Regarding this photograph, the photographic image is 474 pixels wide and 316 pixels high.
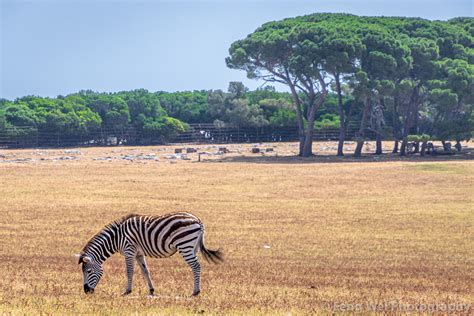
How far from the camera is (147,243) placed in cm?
1634

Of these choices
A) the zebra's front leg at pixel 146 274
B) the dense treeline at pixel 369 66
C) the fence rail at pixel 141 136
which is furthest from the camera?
the fence rail at pixel 141 136

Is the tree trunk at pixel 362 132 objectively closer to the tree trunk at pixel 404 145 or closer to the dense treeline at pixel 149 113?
the tree trunk at pixel 404 145

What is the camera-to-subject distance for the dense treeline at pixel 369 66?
245 ft

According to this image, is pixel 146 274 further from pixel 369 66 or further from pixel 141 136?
pixel 141 136

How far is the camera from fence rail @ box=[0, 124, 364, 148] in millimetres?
95750

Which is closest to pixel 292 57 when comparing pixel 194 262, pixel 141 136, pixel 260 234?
pixel 141 136

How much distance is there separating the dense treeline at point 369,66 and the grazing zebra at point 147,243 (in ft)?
193

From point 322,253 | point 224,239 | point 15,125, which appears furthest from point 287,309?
point 15,125

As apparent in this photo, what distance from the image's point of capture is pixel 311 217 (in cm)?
3478

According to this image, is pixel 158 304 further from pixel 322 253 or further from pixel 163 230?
pixel 322 253

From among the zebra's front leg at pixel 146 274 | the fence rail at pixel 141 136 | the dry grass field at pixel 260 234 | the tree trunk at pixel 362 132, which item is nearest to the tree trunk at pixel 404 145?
the tree trunk at pixel 362 132

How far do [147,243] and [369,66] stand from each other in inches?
2488

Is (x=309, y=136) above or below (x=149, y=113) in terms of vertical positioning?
below

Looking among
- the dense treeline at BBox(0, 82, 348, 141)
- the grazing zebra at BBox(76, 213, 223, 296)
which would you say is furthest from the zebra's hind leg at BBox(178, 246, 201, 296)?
the dense treeline at BBox(0, 82, 348, 141)
